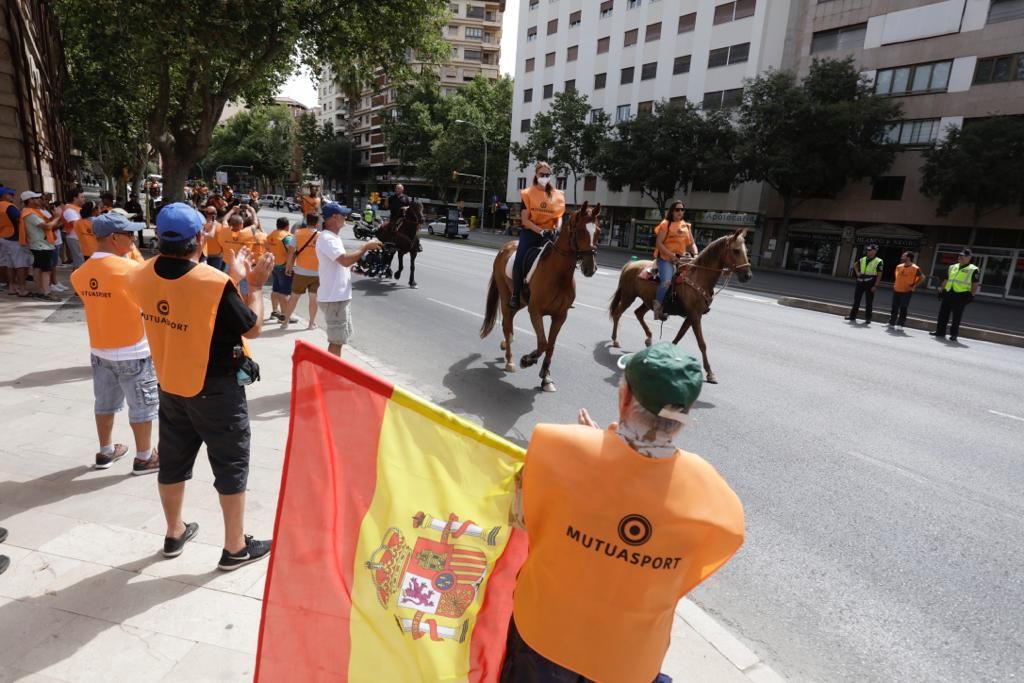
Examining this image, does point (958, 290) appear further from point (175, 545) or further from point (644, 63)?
point (644, 63)

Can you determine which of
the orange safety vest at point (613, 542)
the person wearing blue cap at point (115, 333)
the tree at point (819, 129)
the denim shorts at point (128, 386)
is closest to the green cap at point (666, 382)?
the orange safety vest at point (613, 542)

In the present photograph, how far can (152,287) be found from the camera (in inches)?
122

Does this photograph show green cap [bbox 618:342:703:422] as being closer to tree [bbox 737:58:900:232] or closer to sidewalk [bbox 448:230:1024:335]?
sidewalk [bbox 448:230:1024:335]

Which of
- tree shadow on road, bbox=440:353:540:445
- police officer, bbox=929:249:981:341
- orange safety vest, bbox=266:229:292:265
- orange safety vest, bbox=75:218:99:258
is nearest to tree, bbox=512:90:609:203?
police officer, bbox=929:249:981:341

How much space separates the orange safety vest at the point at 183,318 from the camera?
10.0ft

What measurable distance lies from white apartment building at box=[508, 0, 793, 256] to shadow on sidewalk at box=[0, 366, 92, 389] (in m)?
37.1

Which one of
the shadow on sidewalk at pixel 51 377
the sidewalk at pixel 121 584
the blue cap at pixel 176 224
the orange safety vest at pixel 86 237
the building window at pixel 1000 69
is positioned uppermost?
the building window at pixel 1000 69

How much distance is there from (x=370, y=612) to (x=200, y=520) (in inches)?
92.4

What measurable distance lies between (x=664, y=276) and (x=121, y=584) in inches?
320

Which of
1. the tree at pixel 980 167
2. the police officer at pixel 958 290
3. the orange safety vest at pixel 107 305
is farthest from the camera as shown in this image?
the tree at pixel 980 167

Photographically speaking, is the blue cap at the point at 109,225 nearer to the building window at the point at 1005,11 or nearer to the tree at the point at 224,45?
the tree at the point at 224,45

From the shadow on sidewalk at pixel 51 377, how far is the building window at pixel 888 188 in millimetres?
36477

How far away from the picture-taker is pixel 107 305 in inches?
165

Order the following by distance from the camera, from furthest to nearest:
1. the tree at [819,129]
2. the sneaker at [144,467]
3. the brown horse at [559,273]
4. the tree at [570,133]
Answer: the tree at [570,133]
the tree at [819,129]
the brown horse at [559,273]
the sneaker at [144,467]
